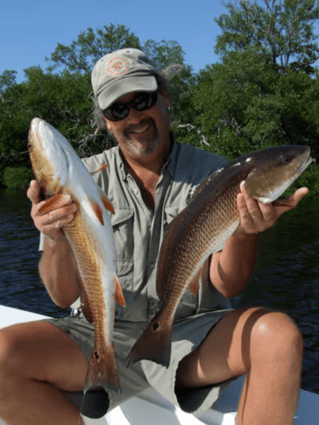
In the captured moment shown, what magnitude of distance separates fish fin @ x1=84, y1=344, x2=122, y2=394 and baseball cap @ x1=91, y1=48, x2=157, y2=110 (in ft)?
5.01

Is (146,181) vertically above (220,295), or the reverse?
(146,181)

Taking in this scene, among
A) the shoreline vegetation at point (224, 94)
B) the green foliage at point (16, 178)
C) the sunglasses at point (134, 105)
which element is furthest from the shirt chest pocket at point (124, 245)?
the green foliage at point (16, 178)

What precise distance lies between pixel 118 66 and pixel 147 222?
40.5 inches

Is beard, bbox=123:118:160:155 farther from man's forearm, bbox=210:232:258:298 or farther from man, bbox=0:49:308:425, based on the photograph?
man's forearm, bbox=210:232:258:298

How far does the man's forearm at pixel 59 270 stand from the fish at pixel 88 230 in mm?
206

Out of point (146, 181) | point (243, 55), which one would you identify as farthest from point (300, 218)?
point (146, 181)

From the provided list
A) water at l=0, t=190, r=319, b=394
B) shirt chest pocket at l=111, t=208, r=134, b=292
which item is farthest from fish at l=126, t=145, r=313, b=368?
water at l=0, t=190, r=319, b=394

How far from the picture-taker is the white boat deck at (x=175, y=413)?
104 inches

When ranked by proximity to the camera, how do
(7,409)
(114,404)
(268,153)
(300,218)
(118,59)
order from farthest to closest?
(300,218), (118,59), (114,404), (7,409), (268,153)

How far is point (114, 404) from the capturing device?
253 centimetres

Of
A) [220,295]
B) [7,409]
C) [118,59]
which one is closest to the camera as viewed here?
[7,409]

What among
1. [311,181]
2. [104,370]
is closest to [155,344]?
[104,370]

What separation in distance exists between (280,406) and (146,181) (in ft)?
5.28

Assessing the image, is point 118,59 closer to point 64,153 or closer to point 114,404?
point 64,153
